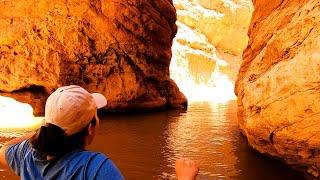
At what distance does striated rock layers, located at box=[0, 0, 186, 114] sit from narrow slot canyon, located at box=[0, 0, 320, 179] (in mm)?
39

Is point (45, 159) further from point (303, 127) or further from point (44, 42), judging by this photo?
point (44, 42)

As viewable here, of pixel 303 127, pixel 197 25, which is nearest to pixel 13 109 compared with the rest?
pixel 303 127

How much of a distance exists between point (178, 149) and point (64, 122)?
300 inches

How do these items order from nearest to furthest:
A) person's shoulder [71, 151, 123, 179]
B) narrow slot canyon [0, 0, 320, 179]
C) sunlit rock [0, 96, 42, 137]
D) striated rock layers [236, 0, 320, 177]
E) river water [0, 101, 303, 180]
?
person's shoulder [71, 151, 123, 179]
striated rock layers [236, 0, 320, 177]
narrow slot canyon [0, 0, 320, 179]
river water [0, 101, 303, 180]
sunlit rock [0, 96, 42, 137]

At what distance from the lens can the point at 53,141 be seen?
65.4 inches

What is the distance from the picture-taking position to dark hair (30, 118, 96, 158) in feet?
5.44

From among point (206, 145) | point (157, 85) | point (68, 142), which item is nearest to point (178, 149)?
point (206, 145)

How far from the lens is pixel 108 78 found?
1717 cm

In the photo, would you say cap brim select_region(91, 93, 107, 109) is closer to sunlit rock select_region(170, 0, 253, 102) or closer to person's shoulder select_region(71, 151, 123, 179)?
person's shoulder select_region(71, 151, 123, 179)

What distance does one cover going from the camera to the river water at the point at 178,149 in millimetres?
7047

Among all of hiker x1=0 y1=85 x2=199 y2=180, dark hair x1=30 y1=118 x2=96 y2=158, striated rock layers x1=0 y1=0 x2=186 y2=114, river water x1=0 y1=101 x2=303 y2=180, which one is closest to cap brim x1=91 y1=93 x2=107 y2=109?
hiker x1=0 y1=85 x2=199 y2=180

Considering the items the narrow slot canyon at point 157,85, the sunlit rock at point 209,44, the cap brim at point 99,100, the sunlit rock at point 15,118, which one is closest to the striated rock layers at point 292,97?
the narrow slot canyon at point 157,85

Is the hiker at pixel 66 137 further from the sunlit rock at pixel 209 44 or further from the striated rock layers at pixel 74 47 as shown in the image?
the sunlit rock at pixel 209 44

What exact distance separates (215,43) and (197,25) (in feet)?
10.8
